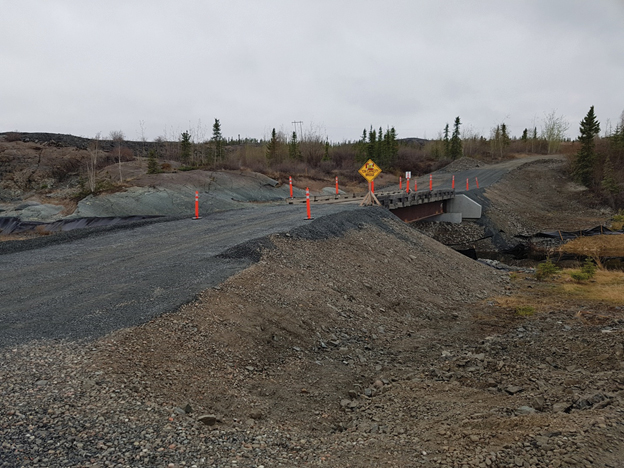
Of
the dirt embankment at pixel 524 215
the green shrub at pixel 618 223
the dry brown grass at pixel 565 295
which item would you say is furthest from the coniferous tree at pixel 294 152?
the dry brown grass at pixel 565 295

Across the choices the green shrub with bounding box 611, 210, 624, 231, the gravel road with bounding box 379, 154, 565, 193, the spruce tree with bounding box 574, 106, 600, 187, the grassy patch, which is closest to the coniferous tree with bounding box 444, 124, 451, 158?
the gravel road with bounding box 379, 154, 565, 193

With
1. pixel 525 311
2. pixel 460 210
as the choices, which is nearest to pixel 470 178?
pixel 460 210

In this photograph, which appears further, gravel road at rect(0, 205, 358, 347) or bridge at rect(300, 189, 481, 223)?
bridge at rect(300, 189, 481, 223)

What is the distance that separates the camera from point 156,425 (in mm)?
5008

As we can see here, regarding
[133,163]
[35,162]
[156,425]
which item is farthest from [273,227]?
[35,162]

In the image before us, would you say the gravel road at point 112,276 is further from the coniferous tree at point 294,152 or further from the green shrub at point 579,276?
the coniferous tree at point 294,152

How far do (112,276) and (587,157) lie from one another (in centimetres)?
5350

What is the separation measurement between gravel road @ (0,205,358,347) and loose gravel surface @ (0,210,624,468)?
20.8 inches

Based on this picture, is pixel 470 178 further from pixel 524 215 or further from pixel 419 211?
pixel 419 211

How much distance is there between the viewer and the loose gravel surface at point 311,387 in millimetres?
4680

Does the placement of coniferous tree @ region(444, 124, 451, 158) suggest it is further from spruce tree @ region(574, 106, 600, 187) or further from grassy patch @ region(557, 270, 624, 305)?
grassy patch @ region(557, 270, 624, 305)

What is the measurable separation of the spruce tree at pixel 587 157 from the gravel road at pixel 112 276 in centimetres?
4578

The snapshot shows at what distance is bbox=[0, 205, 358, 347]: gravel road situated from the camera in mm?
7426

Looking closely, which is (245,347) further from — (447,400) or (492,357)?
(492,357)
